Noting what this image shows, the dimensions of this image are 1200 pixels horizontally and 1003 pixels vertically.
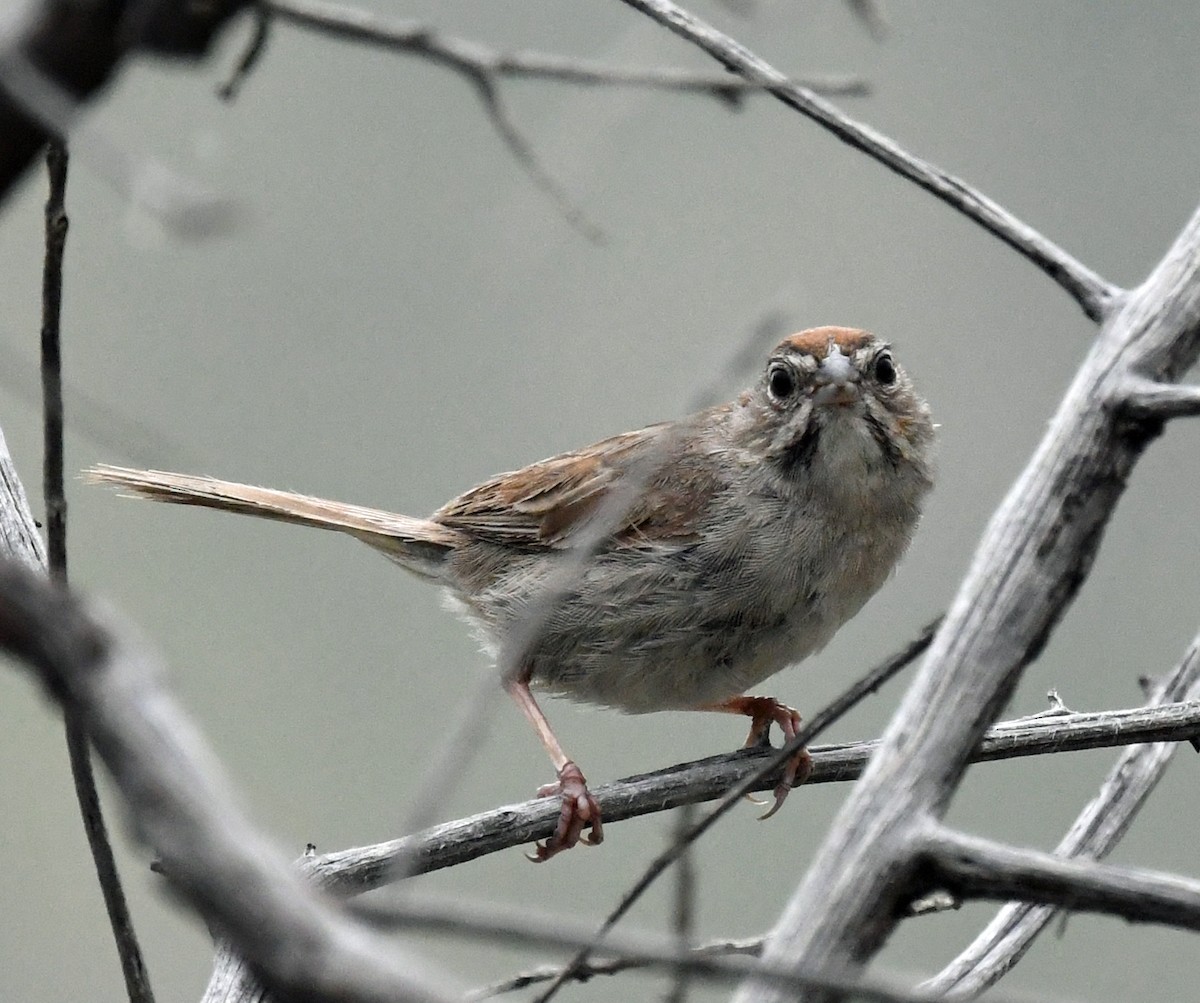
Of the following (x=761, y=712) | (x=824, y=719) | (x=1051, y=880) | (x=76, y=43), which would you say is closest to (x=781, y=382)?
(x=761, y=712)

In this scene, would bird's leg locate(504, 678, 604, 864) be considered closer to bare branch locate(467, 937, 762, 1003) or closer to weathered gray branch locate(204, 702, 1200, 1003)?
weathered gray branch locate(204, 702, 1200, 1003)

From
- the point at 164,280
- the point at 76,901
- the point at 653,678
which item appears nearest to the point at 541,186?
the point at 653,678

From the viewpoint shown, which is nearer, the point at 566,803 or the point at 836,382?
the point at 566,803

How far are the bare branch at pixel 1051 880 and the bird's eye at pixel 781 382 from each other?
2715 millimetres

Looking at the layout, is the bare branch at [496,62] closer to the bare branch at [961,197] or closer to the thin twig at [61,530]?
the bare branch at [961,197]

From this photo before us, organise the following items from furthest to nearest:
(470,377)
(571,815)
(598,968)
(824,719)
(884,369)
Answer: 1. (470,377)
2. (884,369)
3. (571,815)
4. (598,968)
5. (824,719)

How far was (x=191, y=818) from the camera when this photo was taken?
35.9 inches

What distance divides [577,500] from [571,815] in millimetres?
1269

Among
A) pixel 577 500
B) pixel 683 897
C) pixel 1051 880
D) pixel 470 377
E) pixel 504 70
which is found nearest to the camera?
pixel 683 897

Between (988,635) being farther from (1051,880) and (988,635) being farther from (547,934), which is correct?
(547,934)

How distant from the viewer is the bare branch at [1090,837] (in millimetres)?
2688

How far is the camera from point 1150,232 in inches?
255

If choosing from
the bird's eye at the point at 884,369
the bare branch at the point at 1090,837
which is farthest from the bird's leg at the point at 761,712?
the bare branch at the point at 1090,837

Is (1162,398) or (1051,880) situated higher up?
(1162,398)
